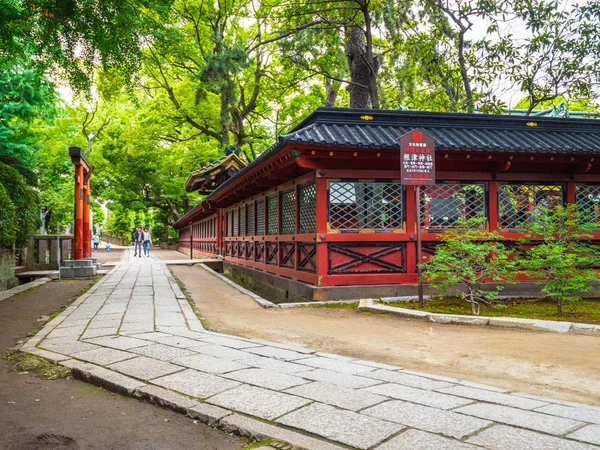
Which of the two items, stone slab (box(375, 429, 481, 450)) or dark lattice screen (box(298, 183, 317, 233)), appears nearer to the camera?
stone slab (box(375, 429, 481, 450))

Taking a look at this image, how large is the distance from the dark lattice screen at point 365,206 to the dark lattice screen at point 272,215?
3.72m

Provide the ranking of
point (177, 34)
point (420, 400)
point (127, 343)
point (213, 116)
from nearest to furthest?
point (420, 400) → point (127, 343) → point (177, 34) → point (213, 116)

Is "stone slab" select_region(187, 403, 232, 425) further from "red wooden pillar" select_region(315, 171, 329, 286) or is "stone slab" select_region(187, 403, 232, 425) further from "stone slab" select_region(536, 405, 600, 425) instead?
"red wooden pillar" select_region(315, 171, 329, 286)

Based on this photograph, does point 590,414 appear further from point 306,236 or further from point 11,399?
point 306,236

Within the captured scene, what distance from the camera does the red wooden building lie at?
982cm

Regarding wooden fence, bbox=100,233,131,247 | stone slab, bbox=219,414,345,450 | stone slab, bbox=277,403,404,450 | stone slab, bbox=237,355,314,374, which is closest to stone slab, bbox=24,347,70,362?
stone slab, bbox=237,355,314,374

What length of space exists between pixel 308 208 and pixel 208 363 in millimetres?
6214

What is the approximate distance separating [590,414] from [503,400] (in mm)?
Result: 569

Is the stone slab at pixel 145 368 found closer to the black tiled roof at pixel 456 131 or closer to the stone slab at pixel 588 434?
the stone slab at pixel 588 434

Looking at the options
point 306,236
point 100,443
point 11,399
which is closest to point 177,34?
point 306,236

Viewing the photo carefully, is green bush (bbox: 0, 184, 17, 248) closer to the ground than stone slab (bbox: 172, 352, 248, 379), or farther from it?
farther from it

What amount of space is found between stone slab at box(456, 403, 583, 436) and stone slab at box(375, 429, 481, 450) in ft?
1.66

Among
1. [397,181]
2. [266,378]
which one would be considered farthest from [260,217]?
[266,378]

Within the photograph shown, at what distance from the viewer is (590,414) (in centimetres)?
342
